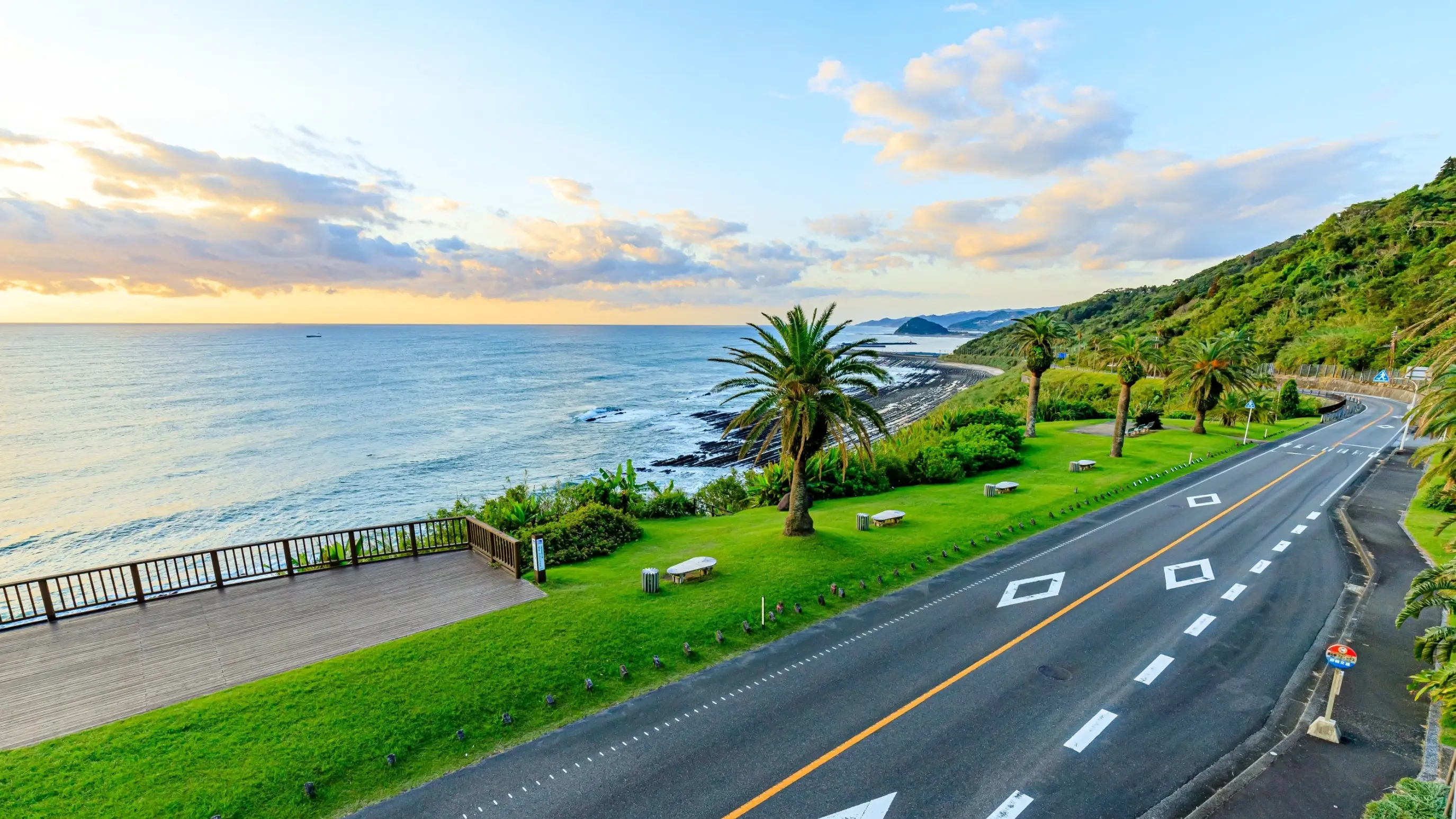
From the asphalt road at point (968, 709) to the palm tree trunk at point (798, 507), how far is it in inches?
192

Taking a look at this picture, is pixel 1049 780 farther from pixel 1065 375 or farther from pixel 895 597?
pixel 1065 375

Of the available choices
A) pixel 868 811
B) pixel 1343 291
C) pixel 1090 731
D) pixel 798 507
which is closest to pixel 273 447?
pixel 798 507

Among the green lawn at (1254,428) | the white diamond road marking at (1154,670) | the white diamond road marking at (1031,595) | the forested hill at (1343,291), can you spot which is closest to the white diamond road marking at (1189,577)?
the white diamond road marking at (1031,595)

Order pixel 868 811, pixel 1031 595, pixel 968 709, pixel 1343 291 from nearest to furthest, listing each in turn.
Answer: pixel 868 811
pixel 968 709
pixel 1031 595
pixel 1343 291

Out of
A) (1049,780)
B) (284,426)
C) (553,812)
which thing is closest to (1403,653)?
(1049,780)

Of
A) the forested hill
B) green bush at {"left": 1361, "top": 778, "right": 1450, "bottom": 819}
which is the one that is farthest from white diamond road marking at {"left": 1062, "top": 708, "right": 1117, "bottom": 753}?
the forested hill

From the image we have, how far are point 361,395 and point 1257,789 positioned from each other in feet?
394

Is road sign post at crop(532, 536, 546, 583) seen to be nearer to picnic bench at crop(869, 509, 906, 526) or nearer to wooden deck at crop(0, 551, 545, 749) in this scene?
wooden deck at crop(0, 551, 545, 749)

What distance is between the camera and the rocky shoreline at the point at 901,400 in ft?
195

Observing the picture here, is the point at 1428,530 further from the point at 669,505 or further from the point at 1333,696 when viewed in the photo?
the point at 669,505

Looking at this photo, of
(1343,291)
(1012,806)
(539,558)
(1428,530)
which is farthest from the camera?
(1343,291)

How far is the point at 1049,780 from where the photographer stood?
1046 cm

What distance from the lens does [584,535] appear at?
71.7 ft

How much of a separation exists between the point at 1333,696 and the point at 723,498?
920 inches
